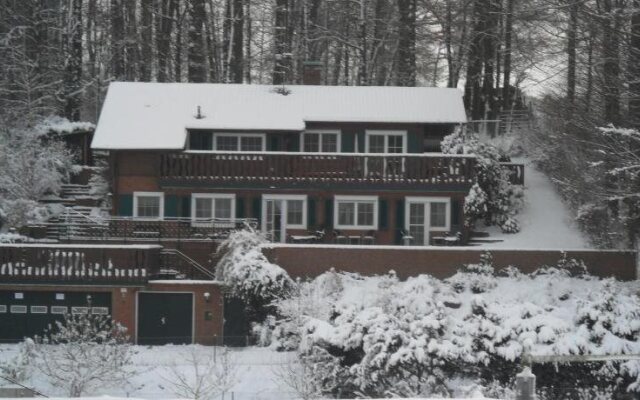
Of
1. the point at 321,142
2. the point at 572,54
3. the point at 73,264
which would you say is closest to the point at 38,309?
the point at 73,264

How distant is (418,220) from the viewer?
33000mm

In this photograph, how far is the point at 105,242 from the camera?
29891 millimetres

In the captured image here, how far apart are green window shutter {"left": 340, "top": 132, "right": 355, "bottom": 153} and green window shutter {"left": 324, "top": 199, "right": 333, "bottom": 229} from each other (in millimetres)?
2703

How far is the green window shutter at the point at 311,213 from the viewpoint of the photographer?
3281 cm

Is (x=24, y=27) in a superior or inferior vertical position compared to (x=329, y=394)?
superior

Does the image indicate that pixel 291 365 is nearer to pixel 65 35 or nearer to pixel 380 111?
pixel 380 111

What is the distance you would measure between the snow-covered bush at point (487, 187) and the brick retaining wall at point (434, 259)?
426cm

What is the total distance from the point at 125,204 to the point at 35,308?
6.65m

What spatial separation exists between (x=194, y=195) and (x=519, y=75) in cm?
1913

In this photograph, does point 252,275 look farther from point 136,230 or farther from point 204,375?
point 204,375

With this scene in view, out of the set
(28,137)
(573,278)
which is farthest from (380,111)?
(28,137)

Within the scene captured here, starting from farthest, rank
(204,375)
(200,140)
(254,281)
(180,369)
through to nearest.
Result: (200,140)
(254,281)
(180,369)
(204,375)

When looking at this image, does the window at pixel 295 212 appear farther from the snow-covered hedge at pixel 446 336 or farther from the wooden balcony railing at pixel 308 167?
the snow-covered hedge at pixel 446 336

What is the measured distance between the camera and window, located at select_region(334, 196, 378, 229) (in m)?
32.9
